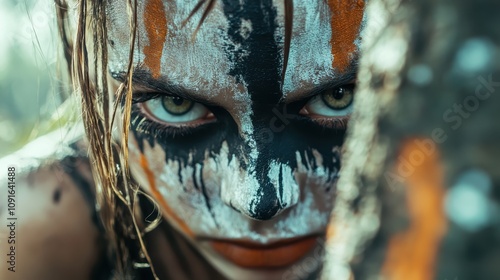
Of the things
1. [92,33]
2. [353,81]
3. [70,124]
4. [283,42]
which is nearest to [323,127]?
[353,81]

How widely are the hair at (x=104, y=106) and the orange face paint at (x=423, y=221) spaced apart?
1.97ft

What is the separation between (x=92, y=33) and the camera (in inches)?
43.0

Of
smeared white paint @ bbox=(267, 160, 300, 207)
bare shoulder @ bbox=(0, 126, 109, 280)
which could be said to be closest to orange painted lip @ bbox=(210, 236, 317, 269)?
smeared white paint @ bbox=(267, 160, 300, 207)

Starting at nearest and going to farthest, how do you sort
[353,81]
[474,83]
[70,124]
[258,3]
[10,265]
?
[474,83] → [258,3] → [353,81] → [10,265] → [70,124]

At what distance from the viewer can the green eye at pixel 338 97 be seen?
3.59ft

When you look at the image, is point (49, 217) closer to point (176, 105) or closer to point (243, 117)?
point (176, 105)

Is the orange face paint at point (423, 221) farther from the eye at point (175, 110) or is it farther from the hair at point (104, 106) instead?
the eye at point (175, 110)

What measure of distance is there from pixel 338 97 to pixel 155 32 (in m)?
0.34

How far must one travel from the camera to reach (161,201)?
124 cm

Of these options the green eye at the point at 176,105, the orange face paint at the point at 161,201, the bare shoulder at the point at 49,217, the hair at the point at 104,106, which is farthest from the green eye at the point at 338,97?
the bare shoulder at the point at 49,217

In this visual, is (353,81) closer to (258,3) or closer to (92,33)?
(258,3)

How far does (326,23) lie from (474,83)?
2.09 ft

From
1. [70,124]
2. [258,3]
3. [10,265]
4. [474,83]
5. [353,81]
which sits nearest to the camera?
[474,83]

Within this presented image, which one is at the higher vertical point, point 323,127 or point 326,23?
point 326,23
